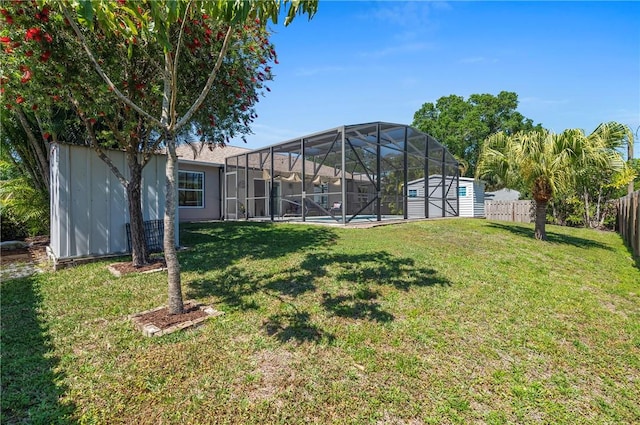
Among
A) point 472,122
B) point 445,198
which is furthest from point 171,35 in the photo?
point 472,122

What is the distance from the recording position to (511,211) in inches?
681

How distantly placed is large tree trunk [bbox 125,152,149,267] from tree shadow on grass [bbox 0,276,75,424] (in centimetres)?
172

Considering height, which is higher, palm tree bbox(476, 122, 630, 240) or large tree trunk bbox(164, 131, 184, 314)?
palm tree bbox(476, 122, 630, 240)

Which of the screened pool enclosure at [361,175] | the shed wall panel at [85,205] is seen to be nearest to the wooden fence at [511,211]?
the screened pool enclosure at [361,175]

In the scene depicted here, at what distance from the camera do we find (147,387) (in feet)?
7.74

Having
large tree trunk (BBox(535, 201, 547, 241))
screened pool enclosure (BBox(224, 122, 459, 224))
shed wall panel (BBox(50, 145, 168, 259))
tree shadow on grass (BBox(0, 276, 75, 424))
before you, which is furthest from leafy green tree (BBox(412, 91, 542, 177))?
tree shadow on grass (BBox(0, 276, 75, 424))

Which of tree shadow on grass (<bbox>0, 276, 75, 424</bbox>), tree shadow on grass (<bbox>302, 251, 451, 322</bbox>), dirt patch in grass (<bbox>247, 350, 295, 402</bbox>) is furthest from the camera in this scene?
tree shadow on grass (<bbox>302, 251, 451, 322</bbox>)

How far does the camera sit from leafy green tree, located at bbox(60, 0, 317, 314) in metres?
2.36

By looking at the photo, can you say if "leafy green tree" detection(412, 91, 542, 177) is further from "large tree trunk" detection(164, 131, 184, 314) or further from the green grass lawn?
"large tree trunk" detection(164, 131, 184, 314)

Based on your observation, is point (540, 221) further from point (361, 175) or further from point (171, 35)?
point (171, 35)

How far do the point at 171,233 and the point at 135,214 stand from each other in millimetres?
2782

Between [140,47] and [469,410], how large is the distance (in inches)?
222

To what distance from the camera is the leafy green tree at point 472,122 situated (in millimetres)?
33281

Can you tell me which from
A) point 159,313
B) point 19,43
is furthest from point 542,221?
point 19,43
